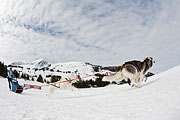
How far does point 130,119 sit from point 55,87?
5.27 m

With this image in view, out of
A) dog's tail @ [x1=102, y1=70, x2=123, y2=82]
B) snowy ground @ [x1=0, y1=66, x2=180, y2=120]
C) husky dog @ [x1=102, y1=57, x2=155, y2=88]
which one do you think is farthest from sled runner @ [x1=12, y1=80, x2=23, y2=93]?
husky dog @ [x1=102, y1=57, x2=155, y2=88]

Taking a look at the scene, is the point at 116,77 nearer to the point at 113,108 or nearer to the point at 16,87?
the point at 113,108

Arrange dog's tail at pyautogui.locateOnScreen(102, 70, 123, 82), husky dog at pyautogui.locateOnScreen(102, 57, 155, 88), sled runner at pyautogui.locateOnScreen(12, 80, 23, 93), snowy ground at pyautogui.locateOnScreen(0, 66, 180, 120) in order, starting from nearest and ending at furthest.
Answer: snowy ground at pyautogui.locateOnScreen(0, 66, 180, 120), husky dog at pyautogui.locateOnScreen(102, 57, 155, 88), dog's tail at pyautogui.locateOnScreen(102, 70, 123, 82), sled runner at pyautogui.locateOnScreen(12, 80, 23, 93)

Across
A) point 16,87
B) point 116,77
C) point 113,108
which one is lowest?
point 113,108

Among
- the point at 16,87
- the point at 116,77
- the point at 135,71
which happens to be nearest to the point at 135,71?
the point at 135,71

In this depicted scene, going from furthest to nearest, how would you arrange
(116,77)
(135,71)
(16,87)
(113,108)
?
1. (16,87)
2. (116,77)
3. (135,71)
4. (113,108)

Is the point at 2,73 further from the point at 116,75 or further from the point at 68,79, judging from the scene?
the point at 116,75

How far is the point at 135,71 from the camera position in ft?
18.6

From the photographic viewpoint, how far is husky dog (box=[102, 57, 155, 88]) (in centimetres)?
567

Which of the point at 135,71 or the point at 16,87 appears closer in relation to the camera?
the point at 135,71

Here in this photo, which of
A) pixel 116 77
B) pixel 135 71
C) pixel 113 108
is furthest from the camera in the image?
pixel 116 77

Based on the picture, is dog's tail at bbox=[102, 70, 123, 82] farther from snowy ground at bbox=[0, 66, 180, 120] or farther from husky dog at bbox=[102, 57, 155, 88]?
snowy ground at bbox=[0, 66, 180, 120]

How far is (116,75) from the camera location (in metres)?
6.15

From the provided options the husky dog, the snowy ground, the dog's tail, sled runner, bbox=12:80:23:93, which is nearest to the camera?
the snowy ground
